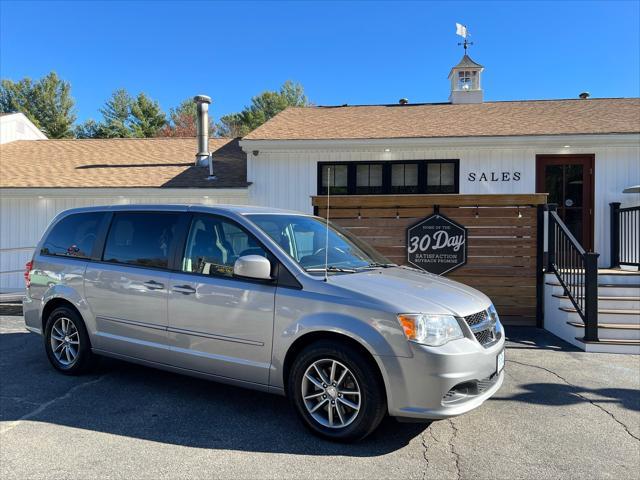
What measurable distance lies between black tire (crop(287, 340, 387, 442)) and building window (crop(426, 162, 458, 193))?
7.95 m

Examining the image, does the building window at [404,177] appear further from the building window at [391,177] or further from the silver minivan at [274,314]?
the silver minivan at [274,314]

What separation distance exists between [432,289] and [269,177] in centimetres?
790

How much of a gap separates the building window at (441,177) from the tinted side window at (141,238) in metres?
7.47

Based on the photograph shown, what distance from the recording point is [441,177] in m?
10.9

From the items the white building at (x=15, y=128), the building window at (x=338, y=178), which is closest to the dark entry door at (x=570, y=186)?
the building window at (x=338, y=178)

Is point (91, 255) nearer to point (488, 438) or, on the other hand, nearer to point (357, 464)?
point (357, 464)

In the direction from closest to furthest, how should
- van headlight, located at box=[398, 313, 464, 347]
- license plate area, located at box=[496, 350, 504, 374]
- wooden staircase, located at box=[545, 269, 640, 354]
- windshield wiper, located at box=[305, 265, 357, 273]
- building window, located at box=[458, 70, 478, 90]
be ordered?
1. van headlight, located at box=[398, 313, 464, 347]
2. license plate area, located at box=[496, 350, 504, 374]
3. windshield wiper, located at box=[305, 265, 357, 273]
4. wooden staircase, located at box=[545, 269, 640, 354]
5. building window, located at box=[458, 70, 478, 90]

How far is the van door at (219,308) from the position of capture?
3.80 metres

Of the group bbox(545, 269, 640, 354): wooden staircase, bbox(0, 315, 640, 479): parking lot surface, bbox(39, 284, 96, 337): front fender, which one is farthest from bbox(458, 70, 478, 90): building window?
bbox(39, 284, 96, 337): front fender

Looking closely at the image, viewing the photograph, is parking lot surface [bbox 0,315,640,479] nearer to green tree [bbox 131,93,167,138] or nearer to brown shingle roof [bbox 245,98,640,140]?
brown shingle roof [bbox 245,98,640,140]

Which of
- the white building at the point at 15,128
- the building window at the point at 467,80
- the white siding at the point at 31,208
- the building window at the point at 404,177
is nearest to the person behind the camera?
the building window at the point at 404,177

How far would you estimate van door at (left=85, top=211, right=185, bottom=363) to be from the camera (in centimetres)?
435

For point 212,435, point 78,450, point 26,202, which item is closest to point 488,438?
point 212,435

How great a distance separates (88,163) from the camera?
13.7 m
